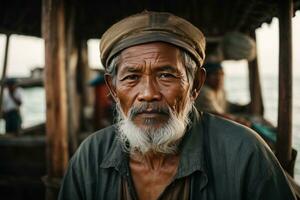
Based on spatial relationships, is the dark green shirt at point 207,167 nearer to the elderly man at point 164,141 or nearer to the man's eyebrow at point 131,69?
the elderly man at point 164,141

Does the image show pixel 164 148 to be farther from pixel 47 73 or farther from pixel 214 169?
pixel 47 73

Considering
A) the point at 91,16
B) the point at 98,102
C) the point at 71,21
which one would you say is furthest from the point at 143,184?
the point at 98,102

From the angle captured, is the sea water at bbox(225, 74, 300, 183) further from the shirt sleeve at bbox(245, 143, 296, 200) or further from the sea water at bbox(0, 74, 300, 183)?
the shirt sleeve at bbox(245, 143, 296, 200)

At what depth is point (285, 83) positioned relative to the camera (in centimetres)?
414

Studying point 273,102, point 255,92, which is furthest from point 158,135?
point 273,102

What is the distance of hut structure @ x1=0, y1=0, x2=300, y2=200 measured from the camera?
4231mm

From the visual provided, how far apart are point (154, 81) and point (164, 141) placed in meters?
0.38

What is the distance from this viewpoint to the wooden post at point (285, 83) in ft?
13.4

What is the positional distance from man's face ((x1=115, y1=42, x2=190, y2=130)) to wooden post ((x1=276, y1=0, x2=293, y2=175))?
2236 mm

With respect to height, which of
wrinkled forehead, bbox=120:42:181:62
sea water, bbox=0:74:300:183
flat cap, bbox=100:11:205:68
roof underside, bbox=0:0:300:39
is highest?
roof underside, bbox=0:0:300:39

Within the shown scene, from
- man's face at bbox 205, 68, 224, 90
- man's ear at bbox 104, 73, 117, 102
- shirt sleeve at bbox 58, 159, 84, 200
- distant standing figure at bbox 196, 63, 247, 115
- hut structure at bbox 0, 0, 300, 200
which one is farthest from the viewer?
man's face at bbox 205, 68, 224, 90

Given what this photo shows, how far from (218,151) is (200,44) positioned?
678 mm

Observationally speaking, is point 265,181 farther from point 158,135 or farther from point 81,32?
point 81,32

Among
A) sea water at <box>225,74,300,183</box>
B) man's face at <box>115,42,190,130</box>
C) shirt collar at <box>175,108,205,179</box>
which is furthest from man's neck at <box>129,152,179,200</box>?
sea water at <box>225,74,300,183</box>
